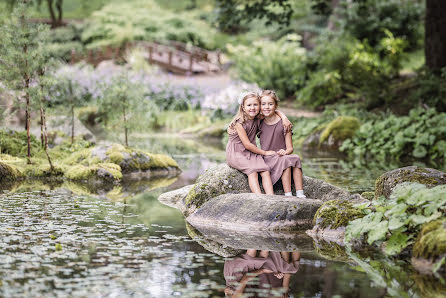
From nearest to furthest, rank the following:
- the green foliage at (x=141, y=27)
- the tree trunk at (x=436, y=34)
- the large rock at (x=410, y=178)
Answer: the large rock at (x=410, y=178) < the tree trunk at (x=436, y=34) < the green foliage at (x=141, y=27)

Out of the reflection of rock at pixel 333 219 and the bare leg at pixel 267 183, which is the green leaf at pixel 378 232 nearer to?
the reflection of rock at pixel 333 219

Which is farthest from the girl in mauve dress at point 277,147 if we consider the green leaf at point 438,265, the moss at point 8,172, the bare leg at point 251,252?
the moss at point 8,172

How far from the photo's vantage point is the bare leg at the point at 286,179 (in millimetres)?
7426

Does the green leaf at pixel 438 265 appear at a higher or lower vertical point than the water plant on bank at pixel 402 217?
lower

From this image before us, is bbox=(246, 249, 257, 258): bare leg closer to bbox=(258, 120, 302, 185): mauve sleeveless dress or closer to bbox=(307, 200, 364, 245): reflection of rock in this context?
bbox=(307, 200, 364, 245): reflection of rock

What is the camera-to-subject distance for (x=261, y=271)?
4.95 meters

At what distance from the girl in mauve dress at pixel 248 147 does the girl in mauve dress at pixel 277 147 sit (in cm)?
8

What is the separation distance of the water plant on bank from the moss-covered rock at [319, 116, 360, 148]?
1073cm

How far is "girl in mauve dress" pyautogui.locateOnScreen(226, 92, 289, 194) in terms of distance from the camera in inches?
294

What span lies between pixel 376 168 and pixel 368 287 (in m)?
7.98

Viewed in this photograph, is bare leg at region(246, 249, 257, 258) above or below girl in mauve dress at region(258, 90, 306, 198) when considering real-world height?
below

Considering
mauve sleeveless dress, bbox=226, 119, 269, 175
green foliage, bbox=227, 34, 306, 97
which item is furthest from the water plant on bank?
green foliage, bbox=227, 34, 306, 97

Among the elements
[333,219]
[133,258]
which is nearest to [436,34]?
[333,219]

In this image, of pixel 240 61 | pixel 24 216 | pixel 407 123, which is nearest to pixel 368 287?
pixel 24 216
